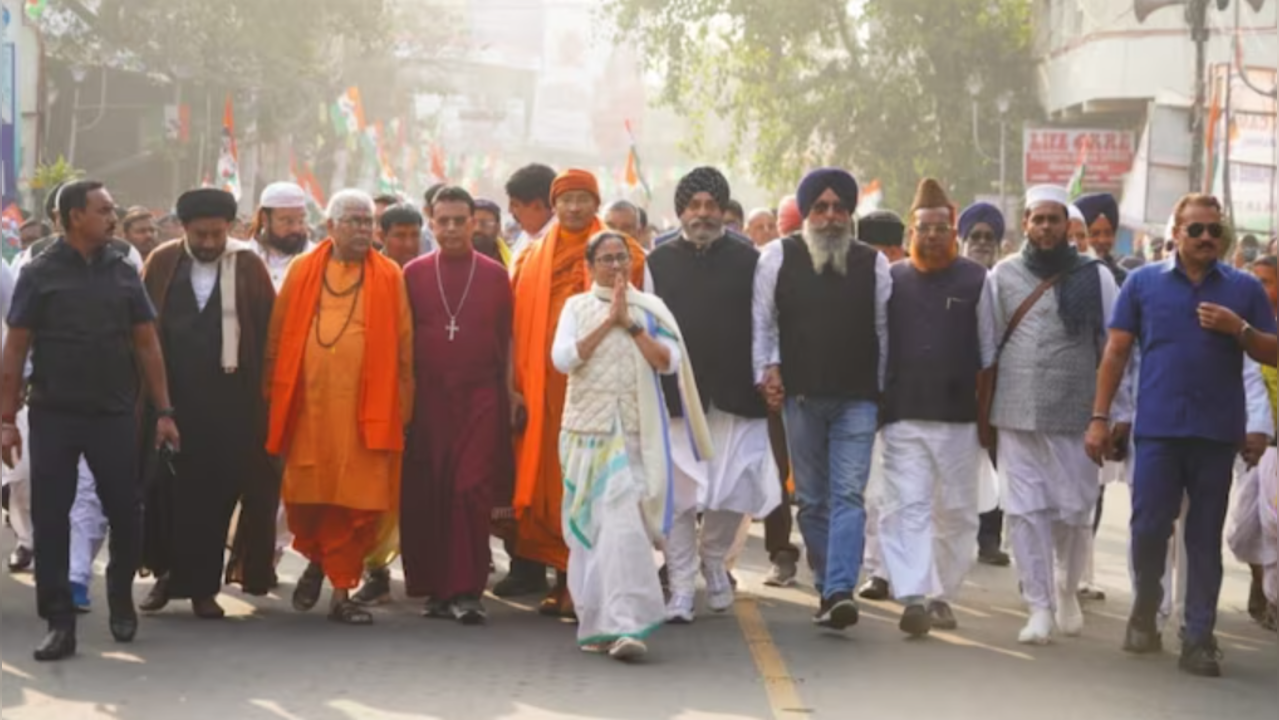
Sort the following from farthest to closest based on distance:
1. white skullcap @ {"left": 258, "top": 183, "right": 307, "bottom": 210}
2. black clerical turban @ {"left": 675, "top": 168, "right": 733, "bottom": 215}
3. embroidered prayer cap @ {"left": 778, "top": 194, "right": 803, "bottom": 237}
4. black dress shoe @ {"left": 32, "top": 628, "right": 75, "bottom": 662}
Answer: embroidered prayer cap @ {"left": 778, "top": 194, "right": 803, "bottom": 237}, white skullcap @ {"left": 258, "top": 183, "right": 307, "bottom": 210}, black clerical turban @ {"left": 675, "top": 168, "right": 733, "bottom": 215}, black dress shoe @ {"left": 32, "top": 628, "right": 75, "bottom": 662}

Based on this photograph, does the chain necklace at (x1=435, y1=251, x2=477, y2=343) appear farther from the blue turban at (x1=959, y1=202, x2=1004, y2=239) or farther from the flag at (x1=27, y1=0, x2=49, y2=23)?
the flag at (x1=27, y1=0, x2=49, y2=23)

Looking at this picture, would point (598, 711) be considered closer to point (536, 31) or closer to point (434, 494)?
point (434, 494)

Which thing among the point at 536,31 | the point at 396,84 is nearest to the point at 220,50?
the point at 396,84

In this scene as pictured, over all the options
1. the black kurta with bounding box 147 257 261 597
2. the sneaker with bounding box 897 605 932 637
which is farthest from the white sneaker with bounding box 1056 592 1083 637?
the black kurta with bounding box 147 257 261 597

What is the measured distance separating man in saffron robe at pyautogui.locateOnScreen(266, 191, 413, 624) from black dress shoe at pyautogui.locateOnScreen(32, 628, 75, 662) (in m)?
1.53

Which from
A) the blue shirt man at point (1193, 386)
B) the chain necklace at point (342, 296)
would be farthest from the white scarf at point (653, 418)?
the blue shirt man at point (1193, 386)

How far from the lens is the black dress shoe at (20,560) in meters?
12.6

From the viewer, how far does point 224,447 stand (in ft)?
36.2

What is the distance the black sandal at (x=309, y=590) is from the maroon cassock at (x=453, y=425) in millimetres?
416

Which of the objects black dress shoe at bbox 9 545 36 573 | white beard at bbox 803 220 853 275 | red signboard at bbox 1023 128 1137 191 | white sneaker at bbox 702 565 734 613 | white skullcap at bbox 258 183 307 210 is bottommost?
black dress shoe at bbox 9 545 36 573

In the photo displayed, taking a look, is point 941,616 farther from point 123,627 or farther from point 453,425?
point 123,627

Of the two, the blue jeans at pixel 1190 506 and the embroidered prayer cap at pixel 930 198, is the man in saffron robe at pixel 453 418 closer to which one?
the embroidered prayer cap at pixel 930 198

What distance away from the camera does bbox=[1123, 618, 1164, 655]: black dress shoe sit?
10359mm

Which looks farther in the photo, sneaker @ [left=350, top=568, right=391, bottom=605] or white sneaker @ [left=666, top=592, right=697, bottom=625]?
sneaker @ [left=350, top=568, right=391, bottom=605]
